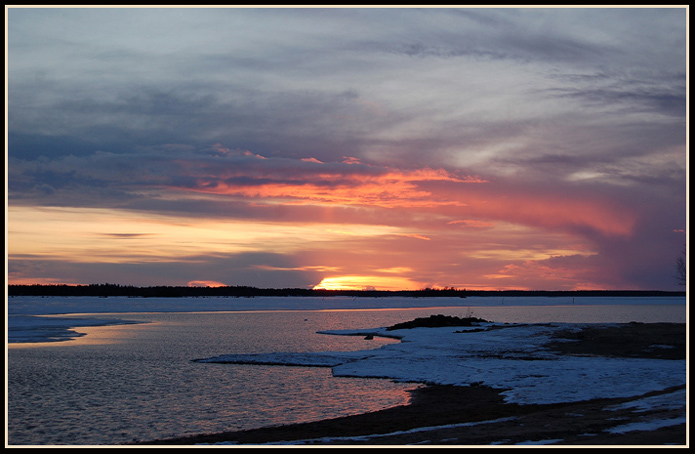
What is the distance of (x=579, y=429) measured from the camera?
51.3 ft

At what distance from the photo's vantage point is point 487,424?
1773 centimetres

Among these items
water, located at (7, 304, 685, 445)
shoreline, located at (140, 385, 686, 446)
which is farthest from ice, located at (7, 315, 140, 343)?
shoreline, located at (140, 385, 686, 446)

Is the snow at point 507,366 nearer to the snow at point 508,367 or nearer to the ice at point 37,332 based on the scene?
the snow at point 508,367

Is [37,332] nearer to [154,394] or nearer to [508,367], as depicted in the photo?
[154,394]

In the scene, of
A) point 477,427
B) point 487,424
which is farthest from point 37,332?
point 477,427

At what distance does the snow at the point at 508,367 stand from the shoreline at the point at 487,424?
1362 millimetres

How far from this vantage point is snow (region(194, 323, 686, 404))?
23.1 metres

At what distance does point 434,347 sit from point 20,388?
80.1 feet

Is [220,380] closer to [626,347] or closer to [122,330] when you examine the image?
[626,347]

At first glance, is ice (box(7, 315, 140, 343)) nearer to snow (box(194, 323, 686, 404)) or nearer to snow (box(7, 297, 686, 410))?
snow (box(7, 297, 686, 410))

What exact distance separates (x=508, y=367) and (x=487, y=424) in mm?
12630

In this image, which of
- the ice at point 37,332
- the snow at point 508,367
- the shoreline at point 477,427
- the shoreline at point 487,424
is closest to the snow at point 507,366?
the snow at point 508,367

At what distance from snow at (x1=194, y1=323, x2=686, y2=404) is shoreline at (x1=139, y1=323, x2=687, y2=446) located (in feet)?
4.47

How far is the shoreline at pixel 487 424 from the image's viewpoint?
1458 centimetres
